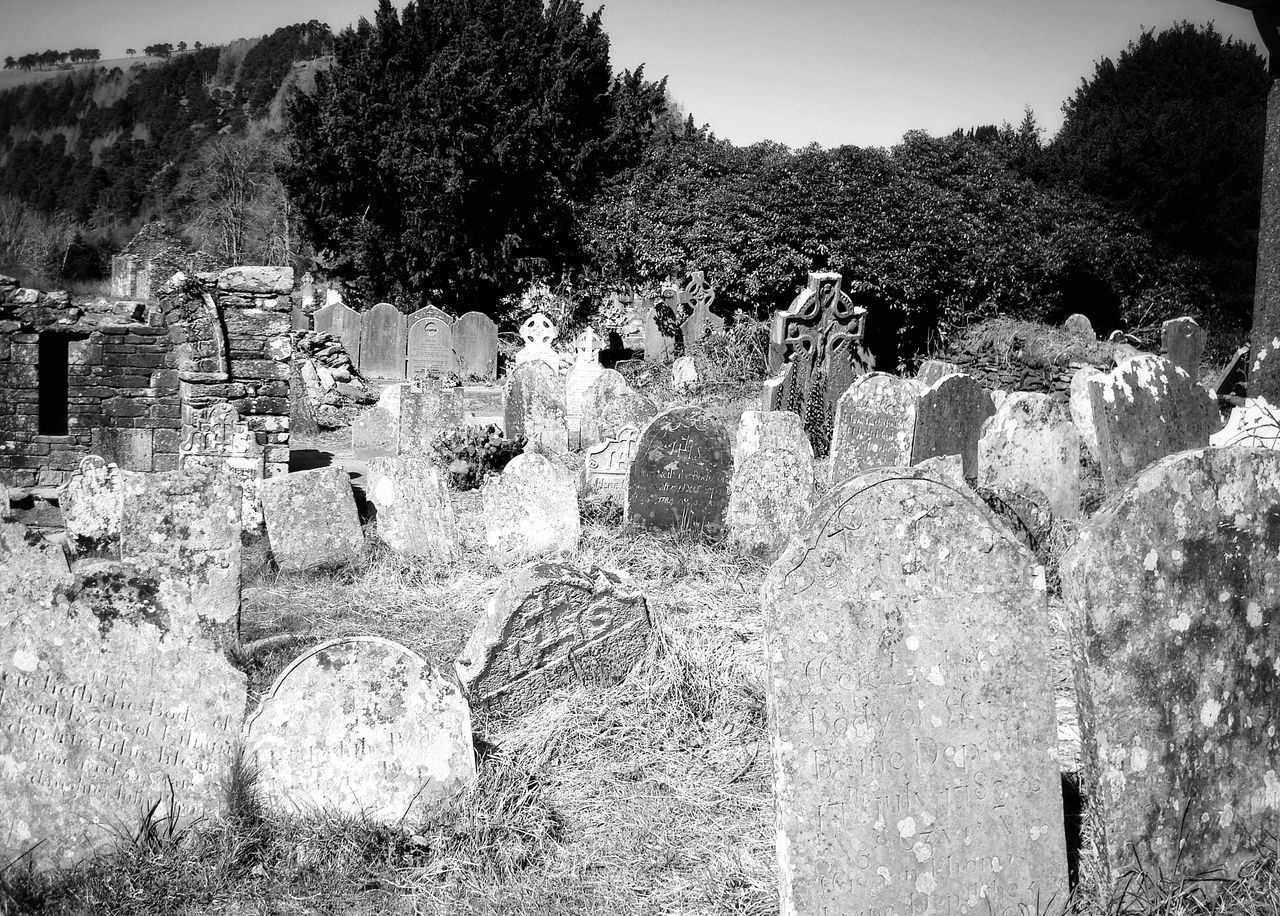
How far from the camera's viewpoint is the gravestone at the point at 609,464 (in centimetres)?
864

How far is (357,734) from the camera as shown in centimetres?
350

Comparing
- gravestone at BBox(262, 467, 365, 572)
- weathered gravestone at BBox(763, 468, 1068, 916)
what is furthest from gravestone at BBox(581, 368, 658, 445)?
weathered gravestone at BBox(763, 468, 1068, 916)

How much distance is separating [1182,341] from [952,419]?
1010 centimetres

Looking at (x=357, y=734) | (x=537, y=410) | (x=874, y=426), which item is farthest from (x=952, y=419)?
(x=357, y=734)

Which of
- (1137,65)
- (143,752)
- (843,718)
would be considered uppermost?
(1137,65)

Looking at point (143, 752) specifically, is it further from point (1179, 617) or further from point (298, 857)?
point (1179, 617)

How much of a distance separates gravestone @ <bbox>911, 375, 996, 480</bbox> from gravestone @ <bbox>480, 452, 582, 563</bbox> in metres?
3.14

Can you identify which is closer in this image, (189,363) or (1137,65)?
(189,363)

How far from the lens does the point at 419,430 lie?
10797 millimetres

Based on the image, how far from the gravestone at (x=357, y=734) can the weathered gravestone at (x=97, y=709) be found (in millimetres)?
178

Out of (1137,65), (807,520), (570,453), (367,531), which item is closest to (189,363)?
(367,531)

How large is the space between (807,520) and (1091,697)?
102 centimetres

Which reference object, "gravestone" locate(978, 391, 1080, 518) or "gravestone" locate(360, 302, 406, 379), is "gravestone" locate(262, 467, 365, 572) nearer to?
"gravestone" locate(978, 391, 1080, 518)

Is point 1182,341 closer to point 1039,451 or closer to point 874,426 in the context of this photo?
point 1039,451
